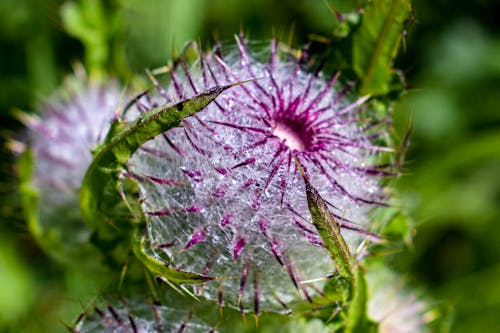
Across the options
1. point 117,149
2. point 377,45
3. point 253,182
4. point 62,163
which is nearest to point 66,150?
point 62,163

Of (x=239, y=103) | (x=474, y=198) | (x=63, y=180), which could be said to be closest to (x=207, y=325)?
(x=239, y=103)

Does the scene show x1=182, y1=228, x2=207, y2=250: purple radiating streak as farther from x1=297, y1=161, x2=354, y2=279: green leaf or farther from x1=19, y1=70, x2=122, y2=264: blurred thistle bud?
x1=19, y1=70, x2=122, y2=264: blurred thistle bud

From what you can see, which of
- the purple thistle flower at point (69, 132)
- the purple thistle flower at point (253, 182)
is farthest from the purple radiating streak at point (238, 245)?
the purple thistle flower at point (69, 132)

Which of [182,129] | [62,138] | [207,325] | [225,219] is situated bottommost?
[207,325]

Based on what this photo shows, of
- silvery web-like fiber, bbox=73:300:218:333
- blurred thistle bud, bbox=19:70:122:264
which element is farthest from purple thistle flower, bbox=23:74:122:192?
silvery web-like fiber, bbox=73:300:218:333

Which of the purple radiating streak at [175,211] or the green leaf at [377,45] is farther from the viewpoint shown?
→ the green leaf at [377,45]

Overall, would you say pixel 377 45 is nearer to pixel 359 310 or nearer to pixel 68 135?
pixel 359 310

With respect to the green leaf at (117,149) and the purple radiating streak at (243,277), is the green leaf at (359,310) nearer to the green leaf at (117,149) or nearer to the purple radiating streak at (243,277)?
the purple radiating streak at (243,277)

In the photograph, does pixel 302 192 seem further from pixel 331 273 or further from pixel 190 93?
pixel 190 93
